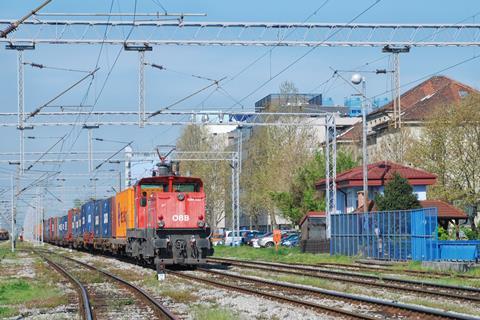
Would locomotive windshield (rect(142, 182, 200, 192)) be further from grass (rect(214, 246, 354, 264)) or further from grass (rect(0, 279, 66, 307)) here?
grass (rect(214, 246, 354, 264))

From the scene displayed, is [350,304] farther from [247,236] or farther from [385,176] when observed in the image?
[247,236]

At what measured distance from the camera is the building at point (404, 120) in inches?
2478

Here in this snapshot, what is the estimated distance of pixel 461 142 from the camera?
52281 millimetres

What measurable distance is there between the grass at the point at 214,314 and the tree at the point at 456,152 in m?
38.0

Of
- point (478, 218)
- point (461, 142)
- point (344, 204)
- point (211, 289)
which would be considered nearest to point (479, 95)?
point (461, 142)

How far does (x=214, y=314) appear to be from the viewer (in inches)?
591

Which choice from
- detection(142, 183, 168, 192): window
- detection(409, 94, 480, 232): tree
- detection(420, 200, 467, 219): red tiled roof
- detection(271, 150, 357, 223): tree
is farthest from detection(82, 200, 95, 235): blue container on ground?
detection(409, 94, 480, 232): tree

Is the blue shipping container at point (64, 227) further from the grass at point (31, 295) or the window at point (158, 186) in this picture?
the grass at point (31, 295)

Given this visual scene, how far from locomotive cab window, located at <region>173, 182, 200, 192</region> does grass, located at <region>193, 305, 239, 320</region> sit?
1415 centimetres

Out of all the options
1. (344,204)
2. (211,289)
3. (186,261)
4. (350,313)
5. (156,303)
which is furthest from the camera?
(344,204)

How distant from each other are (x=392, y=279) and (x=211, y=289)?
5462 mm

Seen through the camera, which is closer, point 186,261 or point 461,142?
point 186,261

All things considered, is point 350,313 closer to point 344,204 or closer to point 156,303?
point 156,303

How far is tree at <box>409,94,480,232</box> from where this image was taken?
5188cm
